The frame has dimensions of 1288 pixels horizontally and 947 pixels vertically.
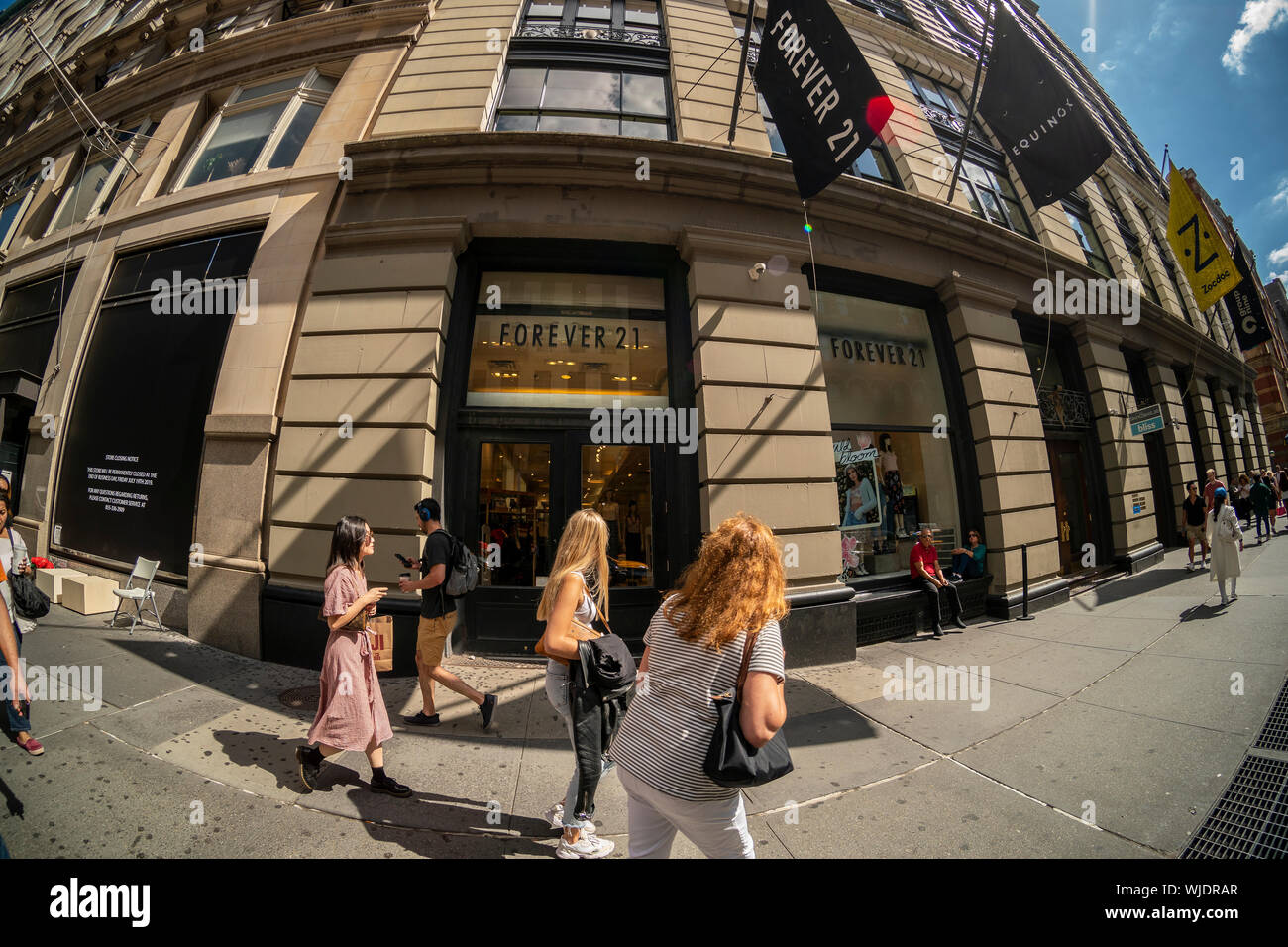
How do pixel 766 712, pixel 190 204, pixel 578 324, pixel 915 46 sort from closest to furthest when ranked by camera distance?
pixel 766 712 → pixel 578 324 → pixel 190 204 → pixel 915 46

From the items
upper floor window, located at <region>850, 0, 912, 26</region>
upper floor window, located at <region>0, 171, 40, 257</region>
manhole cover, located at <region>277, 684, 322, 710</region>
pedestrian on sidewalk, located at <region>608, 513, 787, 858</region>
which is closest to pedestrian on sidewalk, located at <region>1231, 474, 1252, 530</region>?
upper floor window, located at <region>850, 0, 912, 26</region>

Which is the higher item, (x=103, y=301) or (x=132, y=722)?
(x=103, y=301)

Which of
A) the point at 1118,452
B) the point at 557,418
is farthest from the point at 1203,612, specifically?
the point at 557,418

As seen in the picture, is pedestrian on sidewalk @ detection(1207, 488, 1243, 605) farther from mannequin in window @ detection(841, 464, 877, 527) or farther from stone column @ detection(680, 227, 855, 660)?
stone column @ detection(680, 227, 855, 660)

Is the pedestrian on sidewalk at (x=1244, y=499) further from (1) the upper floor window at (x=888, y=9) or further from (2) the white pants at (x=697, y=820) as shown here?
(2) the white pants at (x=697, y=820)

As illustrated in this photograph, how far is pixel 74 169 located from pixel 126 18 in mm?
7806

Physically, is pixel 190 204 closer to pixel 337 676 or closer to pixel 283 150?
pixel 283 150

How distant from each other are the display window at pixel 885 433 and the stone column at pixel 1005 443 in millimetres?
506

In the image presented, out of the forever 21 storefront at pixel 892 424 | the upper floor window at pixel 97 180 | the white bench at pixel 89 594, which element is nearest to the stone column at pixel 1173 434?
the forever 21 storefront at pixel 892 424

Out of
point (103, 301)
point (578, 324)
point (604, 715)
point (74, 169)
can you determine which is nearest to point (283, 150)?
point (103, 301)

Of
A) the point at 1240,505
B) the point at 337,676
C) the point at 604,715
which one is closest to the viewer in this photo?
the point at 604,715

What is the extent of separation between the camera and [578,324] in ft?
22.5

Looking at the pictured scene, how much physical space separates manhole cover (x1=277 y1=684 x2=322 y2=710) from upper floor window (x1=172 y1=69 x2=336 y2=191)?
9.05m

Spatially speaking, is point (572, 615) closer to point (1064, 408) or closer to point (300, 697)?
point (300, 697)
